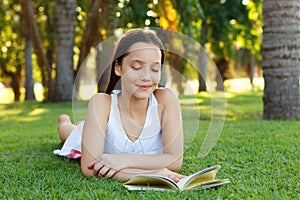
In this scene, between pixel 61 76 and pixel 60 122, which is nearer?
pixel 60 122

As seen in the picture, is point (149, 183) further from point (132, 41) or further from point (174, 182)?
point (132, 41)

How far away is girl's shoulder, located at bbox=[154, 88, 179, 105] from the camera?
2.68 m

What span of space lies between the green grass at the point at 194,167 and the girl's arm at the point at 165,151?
126 millimetres

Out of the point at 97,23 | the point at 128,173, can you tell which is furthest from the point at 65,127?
the point at 97,23

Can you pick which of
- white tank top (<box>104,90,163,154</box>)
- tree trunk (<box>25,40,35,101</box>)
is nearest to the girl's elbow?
white tank top (<box>104,90,163,154</box>)

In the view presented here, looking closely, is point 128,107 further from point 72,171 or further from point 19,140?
point 19,140

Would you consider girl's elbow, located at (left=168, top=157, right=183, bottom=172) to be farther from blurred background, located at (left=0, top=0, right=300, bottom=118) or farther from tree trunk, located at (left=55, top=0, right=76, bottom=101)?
tree trunk, located at (left=55, top=0, right=76, bottom=101)

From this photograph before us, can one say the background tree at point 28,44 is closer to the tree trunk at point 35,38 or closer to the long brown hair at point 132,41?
the tree trunk at point 35,38

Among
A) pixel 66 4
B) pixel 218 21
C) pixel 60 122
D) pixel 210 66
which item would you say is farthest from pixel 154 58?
pixel 218 21

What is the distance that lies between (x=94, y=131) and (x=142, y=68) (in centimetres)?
45

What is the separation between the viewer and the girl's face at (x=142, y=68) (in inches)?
95.6

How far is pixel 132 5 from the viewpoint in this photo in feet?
30.7

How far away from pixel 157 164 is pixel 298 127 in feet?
8.67

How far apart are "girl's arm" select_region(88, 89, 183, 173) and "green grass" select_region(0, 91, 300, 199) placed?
13cm
